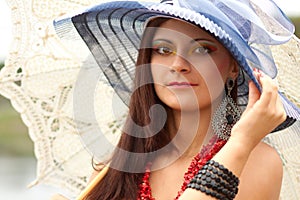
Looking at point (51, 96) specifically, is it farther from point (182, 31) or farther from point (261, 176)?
point (261, 176)

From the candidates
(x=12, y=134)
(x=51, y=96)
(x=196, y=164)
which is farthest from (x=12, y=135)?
(x=196, y=164)

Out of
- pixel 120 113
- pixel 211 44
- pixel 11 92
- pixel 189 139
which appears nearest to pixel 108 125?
pixel 120 113

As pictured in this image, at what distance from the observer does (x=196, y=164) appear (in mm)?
2533

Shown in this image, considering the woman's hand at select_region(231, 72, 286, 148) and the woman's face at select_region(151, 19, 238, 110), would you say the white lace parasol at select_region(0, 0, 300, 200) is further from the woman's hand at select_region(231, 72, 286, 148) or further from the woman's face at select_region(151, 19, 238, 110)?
the woman's hand at select_region(231, 72, 286, 148)

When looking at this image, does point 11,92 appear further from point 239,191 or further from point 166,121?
point 239,191

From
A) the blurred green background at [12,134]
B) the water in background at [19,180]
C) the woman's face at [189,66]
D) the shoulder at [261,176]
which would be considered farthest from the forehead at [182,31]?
the blurred green background at [12,134]

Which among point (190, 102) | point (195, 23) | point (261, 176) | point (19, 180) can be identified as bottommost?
point (19, 180)

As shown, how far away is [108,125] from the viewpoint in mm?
3092

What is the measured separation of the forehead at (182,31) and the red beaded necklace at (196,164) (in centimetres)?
30

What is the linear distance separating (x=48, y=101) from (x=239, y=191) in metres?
0.89

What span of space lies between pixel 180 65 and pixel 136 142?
1.24 ft

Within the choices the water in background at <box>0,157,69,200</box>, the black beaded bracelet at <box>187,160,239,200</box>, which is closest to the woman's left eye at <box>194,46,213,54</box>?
the black beaded bracelet at <box>187,160,239,200</box>

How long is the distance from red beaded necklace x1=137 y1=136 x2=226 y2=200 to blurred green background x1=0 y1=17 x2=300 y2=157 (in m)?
8.26

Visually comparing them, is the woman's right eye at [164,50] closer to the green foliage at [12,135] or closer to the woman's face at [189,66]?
the woman's face at [189,66]
